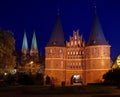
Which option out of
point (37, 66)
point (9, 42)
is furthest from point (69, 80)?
point (9, 42)

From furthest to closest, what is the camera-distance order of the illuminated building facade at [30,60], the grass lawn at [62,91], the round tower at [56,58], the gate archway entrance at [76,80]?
1. the illuminated building facade at [30,60]
2. the gate archway entrance at [76,80]
3. the round tower at [56,58]
4. the grass lawn at [62,91]

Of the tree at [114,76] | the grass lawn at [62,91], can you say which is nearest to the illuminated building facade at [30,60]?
the tree at [114,76]

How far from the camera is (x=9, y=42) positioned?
66.8m

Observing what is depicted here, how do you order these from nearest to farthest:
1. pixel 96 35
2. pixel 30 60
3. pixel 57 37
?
pixel 96 35 → pixel 57 37 → pixel 30 60

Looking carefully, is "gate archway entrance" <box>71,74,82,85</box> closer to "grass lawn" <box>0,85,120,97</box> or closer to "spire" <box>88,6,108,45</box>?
"spire" <box>88,6,108,45</box>

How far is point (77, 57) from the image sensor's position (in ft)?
352

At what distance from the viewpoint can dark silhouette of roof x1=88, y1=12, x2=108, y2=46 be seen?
336 feet

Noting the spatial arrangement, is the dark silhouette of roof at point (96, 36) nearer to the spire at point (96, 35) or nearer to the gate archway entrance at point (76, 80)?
the spire at point (96, 35)

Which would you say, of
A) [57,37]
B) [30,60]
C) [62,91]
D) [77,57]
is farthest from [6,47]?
[30,60]

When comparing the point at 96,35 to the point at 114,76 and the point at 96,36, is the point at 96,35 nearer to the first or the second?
the point at 96,36

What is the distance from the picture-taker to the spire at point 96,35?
336 feet

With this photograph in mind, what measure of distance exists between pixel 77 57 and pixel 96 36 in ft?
29.1

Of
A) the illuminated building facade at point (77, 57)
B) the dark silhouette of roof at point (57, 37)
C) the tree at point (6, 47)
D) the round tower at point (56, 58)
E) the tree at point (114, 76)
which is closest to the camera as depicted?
the tree at point (6, 47)

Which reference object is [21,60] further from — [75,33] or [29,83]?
[29,83]
